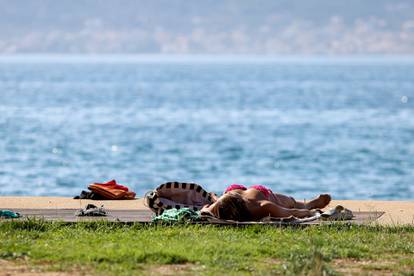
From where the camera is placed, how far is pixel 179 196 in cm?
1228

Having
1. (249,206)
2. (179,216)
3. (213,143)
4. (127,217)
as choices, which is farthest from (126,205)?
(213,143)

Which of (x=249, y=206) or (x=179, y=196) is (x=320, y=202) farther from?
(x=179, y=196)

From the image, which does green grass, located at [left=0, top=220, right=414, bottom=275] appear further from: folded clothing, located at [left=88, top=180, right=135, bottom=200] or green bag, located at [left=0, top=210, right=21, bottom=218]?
folded clothing, located at [left=88, top=180, right=135, bottom=200]

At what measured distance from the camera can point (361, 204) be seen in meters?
13.9

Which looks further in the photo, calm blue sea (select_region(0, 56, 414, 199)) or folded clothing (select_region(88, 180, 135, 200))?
calm blue sea (select_region(0, 56, 414, 199))

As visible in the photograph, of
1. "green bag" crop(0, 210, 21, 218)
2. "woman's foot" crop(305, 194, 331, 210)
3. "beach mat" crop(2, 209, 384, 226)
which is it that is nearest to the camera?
"beach mat" crop(2, 209, 384, 226)

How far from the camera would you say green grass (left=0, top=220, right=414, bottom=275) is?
30.9 feet

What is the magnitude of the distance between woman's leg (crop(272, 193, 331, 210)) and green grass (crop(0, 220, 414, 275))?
0.93m

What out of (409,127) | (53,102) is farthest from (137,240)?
(53,102)

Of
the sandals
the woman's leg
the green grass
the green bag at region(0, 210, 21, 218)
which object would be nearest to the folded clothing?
the sandals

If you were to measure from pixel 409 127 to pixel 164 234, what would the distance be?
44.0m

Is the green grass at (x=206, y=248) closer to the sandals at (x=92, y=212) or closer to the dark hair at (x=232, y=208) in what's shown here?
the dark hair at (x=232, y=208)

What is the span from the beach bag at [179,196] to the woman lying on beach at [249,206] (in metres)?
0.28

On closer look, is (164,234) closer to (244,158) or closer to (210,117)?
(244,158)
